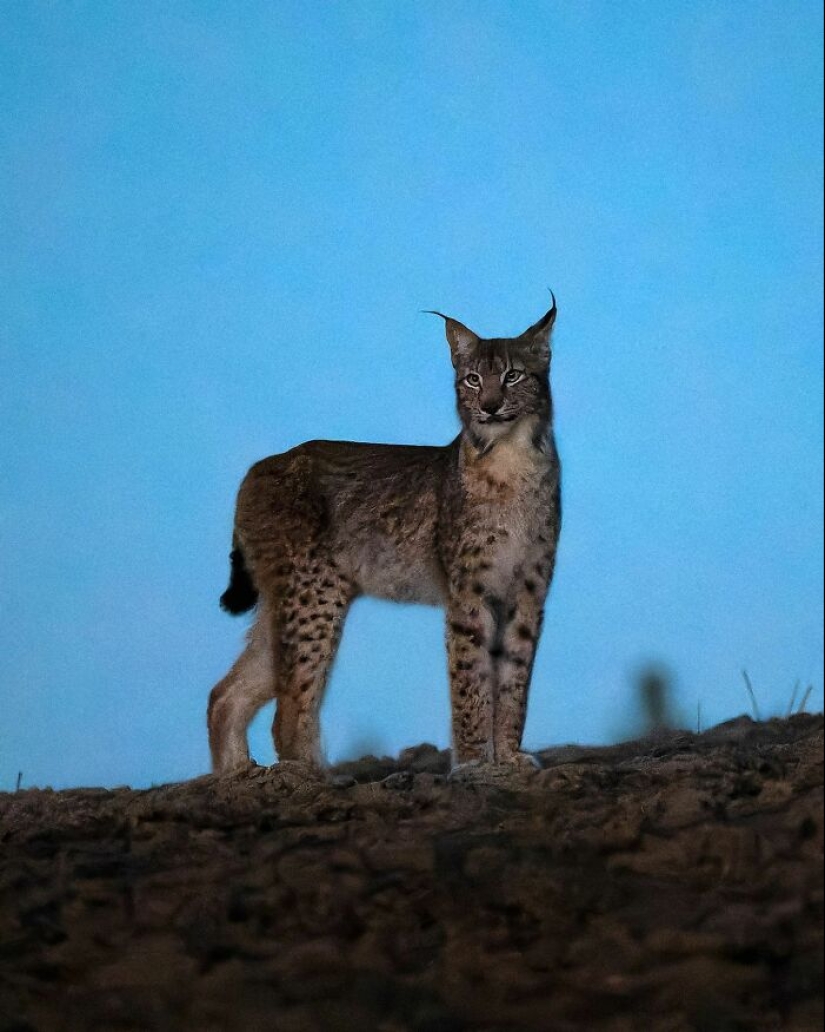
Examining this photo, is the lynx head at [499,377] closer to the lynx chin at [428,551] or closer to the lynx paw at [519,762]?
the lynx chin at [428,551]

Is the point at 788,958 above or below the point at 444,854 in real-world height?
below

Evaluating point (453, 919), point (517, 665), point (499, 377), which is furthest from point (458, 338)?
point (453, 919)

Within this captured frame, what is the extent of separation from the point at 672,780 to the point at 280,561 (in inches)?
123

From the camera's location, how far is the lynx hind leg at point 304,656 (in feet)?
27.7

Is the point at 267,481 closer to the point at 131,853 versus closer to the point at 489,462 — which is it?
the point at 489,462

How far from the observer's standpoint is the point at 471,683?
313 inches

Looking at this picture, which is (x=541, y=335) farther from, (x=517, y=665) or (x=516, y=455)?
(x=517, y=665)

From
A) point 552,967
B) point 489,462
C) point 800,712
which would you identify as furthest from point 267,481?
point 552,967

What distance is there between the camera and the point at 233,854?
5.55m

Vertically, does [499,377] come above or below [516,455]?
above

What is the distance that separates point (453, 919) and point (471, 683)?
3.29 metres

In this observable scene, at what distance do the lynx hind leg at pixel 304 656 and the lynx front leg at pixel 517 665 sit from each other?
39.2 inches

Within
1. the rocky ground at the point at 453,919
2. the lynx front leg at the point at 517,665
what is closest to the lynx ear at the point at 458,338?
the lynx front leg at the point at 517,665

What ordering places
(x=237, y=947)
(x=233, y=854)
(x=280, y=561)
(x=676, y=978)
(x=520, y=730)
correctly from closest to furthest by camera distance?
(x=676, y=978) < (x=237, y=947) < (x=233, y=854) < (x=520, y=730) < (x=280, y=561)
